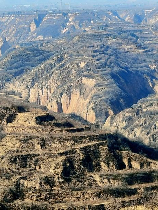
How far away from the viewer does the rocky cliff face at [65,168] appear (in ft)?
131

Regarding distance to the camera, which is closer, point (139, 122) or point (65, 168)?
point (65, 168)

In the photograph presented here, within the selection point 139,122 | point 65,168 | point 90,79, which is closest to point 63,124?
point 65,168

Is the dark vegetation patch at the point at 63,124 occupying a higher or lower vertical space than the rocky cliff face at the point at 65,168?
higher

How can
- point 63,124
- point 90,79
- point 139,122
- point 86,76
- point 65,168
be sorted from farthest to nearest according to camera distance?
point 86,76 → point 90,79 → point 139,122 → point 63,124 → point 65,168

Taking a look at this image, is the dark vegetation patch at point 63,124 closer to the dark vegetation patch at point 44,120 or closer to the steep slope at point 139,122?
the dark vegetation patch at point 44,120

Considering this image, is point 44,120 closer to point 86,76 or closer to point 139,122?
point 139,122

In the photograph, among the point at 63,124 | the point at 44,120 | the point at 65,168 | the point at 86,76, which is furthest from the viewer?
the point at 86,76

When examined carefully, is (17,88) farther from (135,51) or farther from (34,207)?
(34,207)

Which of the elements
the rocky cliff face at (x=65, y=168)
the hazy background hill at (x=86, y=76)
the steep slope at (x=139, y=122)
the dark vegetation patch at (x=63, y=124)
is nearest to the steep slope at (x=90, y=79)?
the hazy background hill at (x=86, y=76)

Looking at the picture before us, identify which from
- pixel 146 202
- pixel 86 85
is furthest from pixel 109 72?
pixel 146 202

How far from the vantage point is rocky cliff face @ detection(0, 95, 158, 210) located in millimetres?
39906

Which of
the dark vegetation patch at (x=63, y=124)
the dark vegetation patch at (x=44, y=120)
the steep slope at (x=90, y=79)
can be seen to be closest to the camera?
the dark vegetation patch at (x=44, y=120)

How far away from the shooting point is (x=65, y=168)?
148 feet

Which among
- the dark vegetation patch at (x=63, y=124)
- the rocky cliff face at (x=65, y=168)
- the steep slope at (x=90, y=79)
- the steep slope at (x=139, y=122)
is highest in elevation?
the steep slope at (x=90, y=79)
